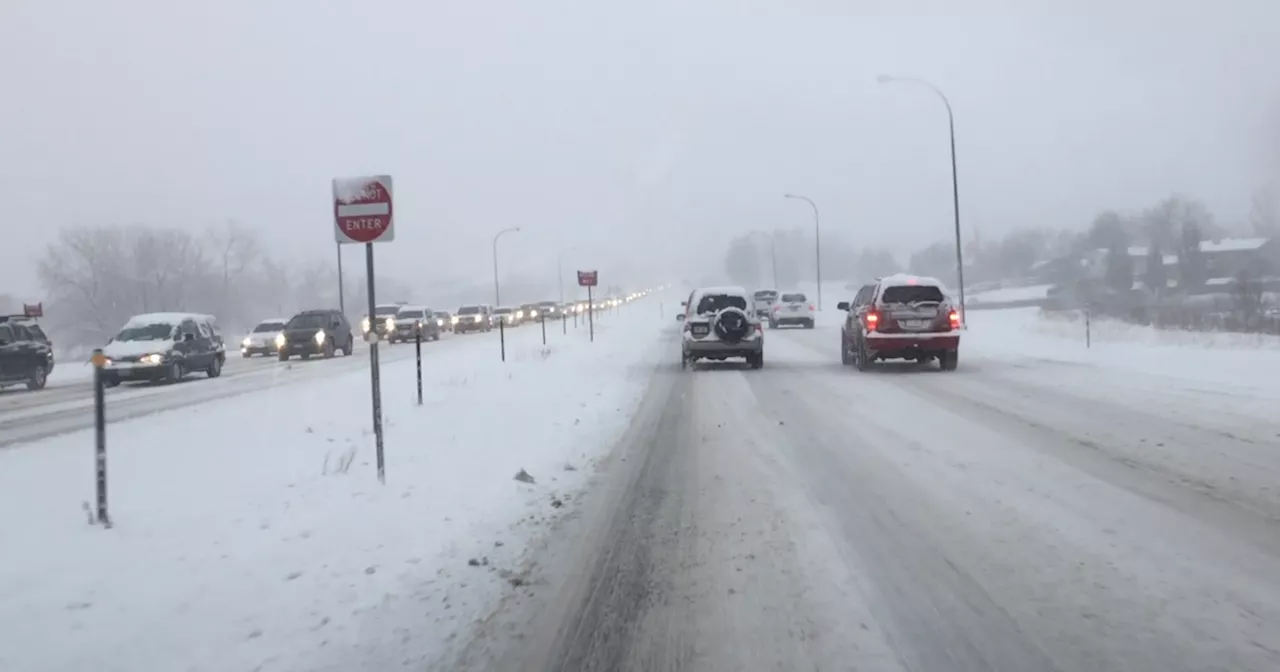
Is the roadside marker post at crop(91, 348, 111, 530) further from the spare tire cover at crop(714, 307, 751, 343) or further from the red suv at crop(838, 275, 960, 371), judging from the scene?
the spare tire cover at crop(714, 307, 751, 343)

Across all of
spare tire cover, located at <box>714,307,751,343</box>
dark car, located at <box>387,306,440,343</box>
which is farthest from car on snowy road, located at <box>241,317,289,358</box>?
spare tire cover, located at <box>714,307,751,343</box>

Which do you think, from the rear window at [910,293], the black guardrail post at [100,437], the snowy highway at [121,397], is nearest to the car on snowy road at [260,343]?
the snowy highway at [121,397]

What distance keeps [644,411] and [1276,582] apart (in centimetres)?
990

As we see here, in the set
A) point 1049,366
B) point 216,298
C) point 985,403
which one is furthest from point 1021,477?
point 216,298

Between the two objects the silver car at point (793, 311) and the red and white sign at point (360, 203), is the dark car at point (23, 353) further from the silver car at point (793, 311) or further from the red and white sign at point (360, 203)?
the silver car at point (793, 311)

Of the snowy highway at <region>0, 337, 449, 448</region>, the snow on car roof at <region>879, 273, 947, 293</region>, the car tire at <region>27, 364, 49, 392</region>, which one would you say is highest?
the snow on car roof at <region>879, 273, 947, 293</region>

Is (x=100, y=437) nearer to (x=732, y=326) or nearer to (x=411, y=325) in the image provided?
(x=732, y=326)

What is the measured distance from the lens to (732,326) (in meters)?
21.6

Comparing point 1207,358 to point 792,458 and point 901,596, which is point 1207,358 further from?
point 901,596

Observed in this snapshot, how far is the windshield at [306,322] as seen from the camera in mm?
35312

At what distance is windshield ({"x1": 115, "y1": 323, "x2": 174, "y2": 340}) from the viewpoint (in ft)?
84.5

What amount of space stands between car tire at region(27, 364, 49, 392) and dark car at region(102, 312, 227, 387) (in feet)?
5.00

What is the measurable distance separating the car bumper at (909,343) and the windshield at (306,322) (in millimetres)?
23020

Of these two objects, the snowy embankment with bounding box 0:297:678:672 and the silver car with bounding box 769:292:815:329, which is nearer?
the snowy embankment with bounding box 0:297:678:672
